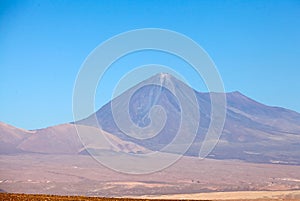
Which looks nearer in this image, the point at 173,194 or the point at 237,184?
the point at 173,194

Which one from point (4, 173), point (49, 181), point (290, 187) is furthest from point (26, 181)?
point (290, 187)

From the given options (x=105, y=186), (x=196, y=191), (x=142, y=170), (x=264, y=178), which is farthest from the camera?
(x=142, y=170)

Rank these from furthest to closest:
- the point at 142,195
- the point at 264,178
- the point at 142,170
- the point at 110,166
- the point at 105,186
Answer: the point at 110,166, the point at 142,170, the point at 264,178, the point at 105,186, the point at 142,195

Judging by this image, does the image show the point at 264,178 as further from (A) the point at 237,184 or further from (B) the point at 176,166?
(B) the point at 176,166

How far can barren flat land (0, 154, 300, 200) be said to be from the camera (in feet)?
415

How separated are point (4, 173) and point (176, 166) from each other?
49.9 metres

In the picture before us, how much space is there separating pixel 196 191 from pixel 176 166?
57403 mm

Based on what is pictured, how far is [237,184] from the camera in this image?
14688cm

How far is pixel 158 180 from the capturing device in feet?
513

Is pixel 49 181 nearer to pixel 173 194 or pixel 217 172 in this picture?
pixel 173 194

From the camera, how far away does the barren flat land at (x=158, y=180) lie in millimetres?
126500

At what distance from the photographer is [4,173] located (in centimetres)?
16250

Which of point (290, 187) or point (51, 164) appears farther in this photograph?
point (51, 164)

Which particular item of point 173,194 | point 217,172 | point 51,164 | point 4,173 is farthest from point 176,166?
point 173,194
